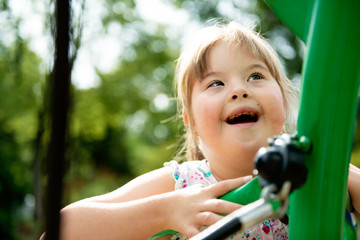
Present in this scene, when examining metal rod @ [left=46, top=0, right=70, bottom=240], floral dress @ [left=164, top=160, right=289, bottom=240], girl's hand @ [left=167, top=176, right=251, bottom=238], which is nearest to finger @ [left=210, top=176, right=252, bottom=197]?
girl's hand @ [left=167, top=176, right=251, bottom=238]

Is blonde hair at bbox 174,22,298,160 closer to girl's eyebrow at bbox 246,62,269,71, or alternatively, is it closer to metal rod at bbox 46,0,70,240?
girl's eyebrow at bbox 246,62,269,71

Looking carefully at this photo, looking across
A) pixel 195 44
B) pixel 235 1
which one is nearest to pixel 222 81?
pixel 195 44

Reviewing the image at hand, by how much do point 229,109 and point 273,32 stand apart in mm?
8490

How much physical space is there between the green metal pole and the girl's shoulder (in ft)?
2.04

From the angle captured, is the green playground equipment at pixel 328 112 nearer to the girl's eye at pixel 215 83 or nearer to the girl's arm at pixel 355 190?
the girl's arm at pixel 355 190

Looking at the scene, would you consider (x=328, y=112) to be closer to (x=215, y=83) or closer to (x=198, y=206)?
(x=198, y=206)

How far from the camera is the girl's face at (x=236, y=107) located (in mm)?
1047

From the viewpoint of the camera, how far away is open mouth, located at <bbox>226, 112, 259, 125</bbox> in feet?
3.48

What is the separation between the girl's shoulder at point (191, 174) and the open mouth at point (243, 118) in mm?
256

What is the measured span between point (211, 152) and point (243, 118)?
181 mm

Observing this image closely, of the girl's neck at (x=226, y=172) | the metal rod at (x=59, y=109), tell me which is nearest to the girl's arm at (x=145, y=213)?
the girl's neck at (x=226, y=172)

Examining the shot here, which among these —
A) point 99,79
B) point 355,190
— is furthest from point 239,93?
point 99,79

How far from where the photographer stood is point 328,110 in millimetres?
555

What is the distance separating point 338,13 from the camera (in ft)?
1.77
